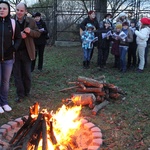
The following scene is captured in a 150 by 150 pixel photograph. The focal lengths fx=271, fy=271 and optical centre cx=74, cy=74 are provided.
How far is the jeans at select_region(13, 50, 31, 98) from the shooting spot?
5.44 metres

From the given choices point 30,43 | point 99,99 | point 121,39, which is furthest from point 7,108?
point 121,39

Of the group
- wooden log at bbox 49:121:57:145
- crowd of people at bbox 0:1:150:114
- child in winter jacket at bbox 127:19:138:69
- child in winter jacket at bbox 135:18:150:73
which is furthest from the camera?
child in winter jacket at bbox 127:19:138:69

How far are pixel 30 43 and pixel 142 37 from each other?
4476 millimetres

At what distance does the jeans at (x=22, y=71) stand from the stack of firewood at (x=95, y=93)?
0.97 metres

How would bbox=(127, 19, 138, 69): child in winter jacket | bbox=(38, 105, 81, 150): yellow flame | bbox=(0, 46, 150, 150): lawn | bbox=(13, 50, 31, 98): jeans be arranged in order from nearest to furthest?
bbox=(38, 105, 81, 150): yellow flame, bbox=(0, 46, 150, 150): lawn, bbox=(13, 50, 31, 98): jeans, bbox=(127, 19, 138, 69): child in winter jacket

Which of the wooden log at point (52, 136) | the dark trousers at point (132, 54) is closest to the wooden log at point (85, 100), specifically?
the wooden log at point (52, 136)

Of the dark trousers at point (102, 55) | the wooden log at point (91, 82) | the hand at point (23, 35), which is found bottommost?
the wooden log at point (91, 82)

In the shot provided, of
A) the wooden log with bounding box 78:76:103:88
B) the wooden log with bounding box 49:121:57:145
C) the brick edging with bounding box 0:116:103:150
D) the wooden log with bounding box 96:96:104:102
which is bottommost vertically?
the brick edging with bounding box 0:116:103:150

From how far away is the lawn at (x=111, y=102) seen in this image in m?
4.34

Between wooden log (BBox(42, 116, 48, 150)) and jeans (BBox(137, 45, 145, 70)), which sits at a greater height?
jeans (BBox(137, 45, 145, 70))

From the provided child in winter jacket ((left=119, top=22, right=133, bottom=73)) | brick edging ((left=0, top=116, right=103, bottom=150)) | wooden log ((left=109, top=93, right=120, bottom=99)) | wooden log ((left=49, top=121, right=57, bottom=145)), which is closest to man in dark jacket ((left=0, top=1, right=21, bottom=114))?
brick edging ((left=0, top=116, right=103, bottom=150))

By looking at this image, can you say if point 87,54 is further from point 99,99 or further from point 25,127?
point 25,127

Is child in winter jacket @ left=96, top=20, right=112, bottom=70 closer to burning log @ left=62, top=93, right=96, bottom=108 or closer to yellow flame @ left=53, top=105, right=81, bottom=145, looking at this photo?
burning log @ left=62, top=93, right=96, bottom=108

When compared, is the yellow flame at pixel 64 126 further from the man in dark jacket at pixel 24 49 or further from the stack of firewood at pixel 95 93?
the man in dark jacket at pixel 24 49
